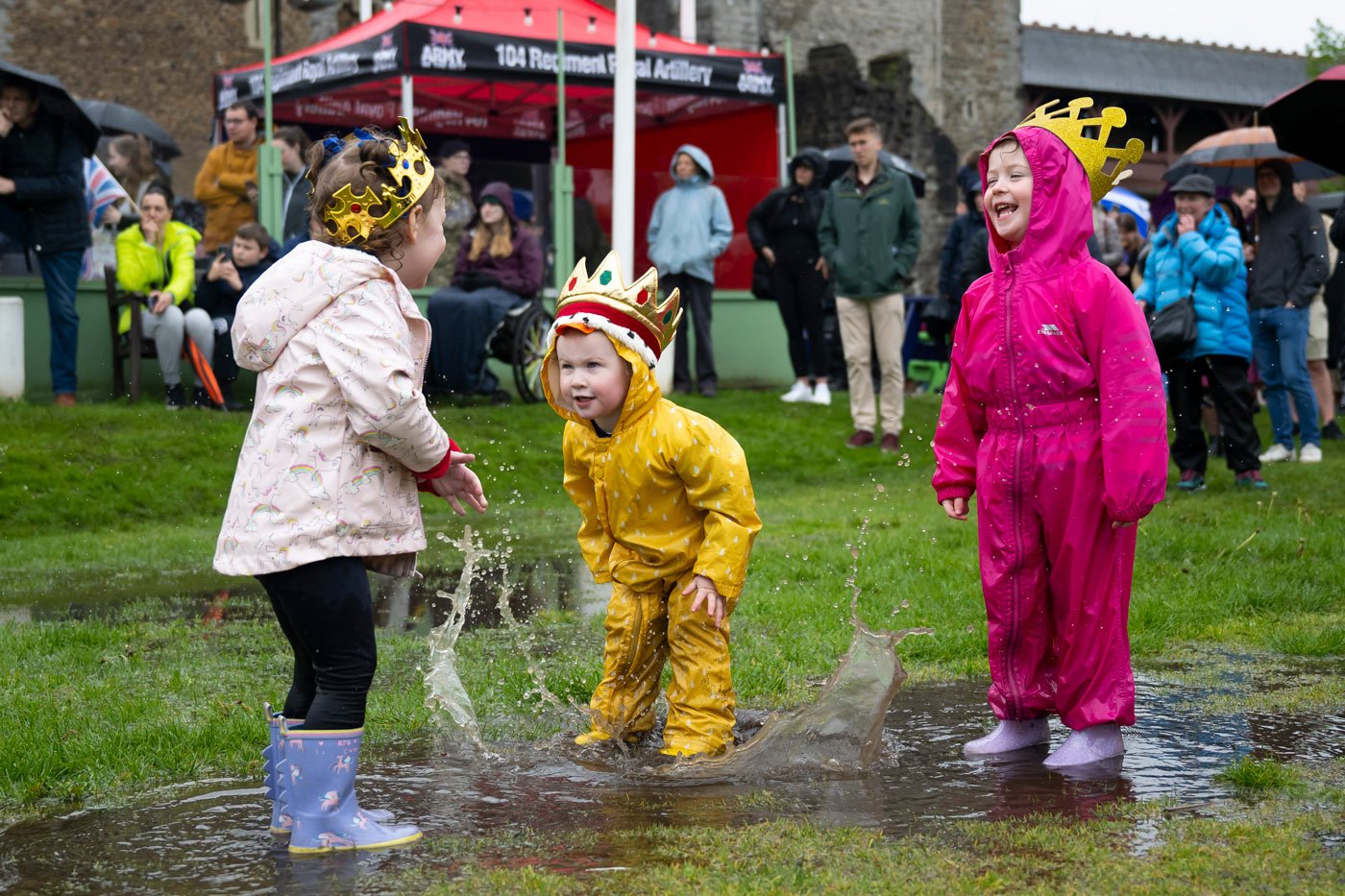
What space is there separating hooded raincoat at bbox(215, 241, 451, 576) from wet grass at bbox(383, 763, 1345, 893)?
2.76 ft

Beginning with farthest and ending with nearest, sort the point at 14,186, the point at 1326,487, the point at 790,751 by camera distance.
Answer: the point at 14,186 → the point at 1326,487 → the point at 790,751

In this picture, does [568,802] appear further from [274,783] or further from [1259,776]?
[1259,776]

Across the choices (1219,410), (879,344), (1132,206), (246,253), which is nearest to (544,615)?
(1219,410)

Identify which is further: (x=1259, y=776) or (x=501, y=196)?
(x=501, y=196)

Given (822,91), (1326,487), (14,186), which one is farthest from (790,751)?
(822,91)

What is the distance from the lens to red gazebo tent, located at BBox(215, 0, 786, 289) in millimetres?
16844

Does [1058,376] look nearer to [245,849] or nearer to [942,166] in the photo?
[245,849]

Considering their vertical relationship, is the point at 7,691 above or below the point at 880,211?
below

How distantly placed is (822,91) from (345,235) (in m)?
26.6

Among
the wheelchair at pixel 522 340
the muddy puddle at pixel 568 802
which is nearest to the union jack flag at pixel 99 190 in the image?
the wheelchair at pixel 522 340

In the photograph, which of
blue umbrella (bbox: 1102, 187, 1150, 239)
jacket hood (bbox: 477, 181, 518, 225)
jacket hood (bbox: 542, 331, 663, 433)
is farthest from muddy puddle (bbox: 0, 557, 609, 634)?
blue umbrella (bbox: 1102, 187, 1150, 239)

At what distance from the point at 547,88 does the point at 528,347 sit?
6359mm

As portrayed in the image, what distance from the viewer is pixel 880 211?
524 inches

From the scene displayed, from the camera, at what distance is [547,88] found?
1977cm
